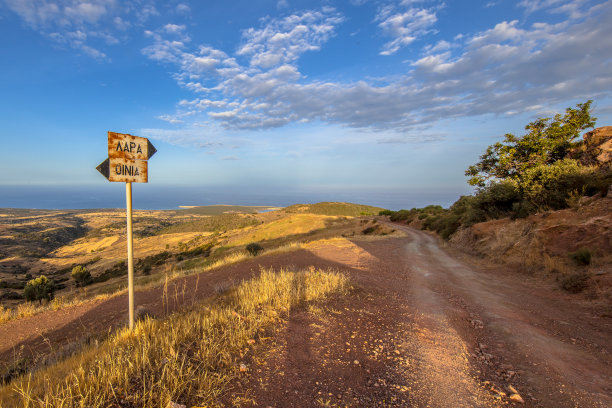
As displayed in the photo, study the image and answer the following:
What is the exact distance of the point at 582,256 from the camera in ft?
28.6

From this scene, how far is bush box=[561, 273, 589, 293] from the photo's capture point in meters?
7.49

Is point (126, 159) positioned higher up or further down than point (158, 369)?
higher up

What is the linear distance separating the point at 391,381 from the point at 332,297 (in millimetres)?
3231

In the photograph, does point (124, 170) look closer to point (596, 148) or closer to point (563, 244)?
point (563, 244)

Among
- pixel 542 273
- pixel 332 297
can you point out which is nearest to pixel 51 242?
pixel 332 297

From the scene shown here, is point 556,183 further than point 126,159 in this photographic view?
Yes

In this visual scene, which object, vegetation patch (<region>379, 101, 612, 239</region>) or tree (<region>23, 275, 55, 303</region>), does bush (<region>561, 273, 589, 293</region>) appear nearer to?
vegetation patch (<region>379, 101, 612, 239</region>)

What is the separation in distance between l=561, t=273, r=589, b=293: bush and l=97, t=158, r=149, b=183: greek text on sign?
11.3 meters

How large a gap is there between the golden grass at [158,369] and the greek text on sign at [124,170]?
2.65 metres

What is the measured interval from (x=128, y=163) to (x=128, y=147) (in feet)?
0.94

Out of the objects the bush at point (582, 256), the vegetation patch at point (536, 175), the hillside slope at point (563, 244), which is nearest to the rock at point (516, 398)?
the hillside slope at point (563, 244)

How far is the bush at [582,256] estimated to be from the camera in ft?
28.1

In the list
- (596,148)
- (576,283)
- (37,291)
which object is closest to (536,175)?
(596,148)

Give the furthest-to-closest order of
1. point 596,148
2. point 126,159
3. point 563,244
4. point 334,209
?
1. point 334,209
2. point 596,148
3. point 563,244
4. point 126,159
